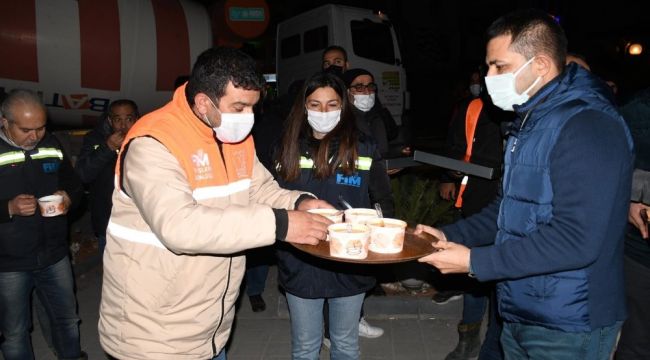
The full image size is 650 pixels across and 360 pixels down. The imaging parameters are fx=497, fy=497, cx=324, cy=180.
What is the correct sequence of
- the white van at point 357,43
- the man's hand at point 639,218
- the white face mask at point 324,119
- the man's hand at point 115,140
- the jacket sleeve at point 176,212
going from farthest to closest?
the white van at point 357,43
the man's hand at point 115,140
the white face mask at point 324,119
the man's hand at point 639,218
the jacket sleeve at point 176,212

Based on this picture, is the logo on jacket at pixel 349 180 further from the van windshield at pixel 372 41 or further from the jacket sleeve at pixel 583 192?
the van windshield at pixel 372 41

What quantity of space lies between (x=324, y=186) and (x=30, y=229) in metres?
2.24

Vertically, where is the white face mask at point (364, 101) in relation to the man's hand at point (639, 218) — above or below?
above

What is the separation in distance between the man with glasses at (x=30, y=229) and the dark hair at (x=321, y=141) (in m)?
1.76

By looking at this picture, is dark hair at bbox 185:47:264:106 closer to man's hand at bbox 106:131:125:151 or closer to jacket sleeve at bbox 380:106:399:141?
man's hand at bbox 106:131:125:151

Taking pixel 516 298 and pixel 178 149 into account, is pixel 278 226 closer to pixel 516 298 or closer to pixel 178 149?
pixel 178 149

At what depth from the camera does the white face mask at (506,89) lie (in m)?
2.26

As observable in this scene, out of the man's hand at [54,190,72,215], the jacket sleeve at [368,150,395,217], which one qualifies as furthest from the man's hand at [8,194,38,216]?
the jacket sleeve at [368,150,395,217]

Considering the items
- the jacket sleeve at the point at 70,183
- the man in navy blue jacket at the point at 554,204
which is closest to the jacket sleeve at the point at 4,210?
the jacket sleeve at the point at 70,183

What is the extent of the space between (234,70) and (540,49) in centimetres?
134

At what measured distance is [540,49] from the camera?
7.05ft

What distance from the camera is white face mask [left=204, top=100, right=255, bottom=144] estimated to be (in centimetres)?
232

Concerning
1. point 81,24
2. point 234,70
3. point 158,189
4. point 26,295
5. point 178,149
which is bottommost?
point 26,295

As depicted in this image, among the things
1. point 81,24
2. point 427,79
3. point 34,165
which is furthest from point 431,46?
point 34,165
